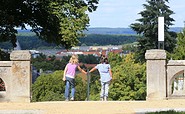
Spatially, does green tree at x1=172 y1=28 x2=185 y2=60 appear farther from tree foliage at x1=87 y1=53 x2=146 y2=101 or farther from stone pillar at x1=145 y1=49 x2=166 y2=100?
stone pillar at x1=145 y1=49 x2=166 y2=100

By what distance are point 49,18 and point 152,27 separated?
3326 cm

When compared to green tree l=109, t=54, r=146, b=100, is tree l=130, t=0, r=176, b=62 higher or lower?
higher

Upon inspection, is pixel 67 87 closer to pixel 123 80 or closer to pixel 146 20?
pixel 123 80

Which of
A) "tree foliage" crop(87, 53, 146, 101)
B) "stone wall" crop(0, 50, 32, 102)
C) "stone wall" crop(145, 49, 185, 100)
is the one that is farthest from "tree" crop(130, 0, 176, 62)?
"stone wall" crop(0, 50, 32, 102)

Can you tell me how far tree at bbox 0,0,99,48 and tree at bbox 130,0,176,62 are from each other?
94.4ft

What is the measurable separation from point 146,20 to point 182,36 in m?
17.3

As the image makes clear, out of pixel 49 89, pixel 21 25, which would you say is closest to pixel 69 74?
pixel 21 25

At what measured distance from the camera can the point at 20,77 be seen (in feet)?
63.6

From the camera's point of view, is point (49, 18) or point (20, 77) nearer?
point (20, 77)

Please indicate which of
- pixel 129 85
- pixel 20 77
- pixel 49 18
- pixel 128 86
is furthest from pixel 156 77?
pixel 129 85

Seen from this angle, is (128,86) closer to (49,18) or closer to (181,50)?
(181,50)

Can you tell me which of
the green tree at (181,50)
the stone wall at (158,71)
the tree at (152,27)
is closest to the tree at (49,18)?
the green tree at (181,50)

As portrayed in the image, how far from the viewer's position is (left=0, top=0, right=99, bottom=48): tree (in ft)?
124

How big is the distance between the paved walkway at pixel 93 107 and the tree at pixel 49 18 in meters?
19.0
